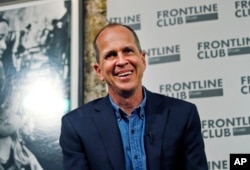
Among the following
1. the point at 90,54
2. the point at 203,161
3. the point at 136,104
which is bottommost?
the point at 203,161

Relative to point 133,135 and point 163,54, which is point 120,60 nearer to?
point 133,135

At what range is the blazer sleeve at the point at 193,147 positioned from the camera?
109 centimetres

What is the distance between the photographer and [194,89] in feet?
5.49

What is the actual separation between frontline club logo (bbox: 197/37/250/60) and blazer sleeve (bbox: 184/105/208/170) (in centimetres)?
59

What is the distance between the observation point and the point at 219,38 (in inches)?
66.4

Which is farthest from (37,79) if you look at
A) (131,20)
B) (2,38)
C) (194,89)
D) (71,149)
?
(71,149)

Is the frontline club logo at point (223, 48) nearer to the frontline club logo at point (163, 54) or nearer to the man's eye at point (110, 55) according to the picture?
the frontline club logo at point (163, 54)

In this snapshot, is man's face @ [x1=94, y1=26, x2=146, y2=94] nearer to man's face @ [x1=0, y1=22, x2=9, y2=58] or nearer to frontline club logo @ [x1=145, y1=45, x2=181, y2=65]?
frontline club logo @ [x1=145, y1=45, x2=181, y2=65]

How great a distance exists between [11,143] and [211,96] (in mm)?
865

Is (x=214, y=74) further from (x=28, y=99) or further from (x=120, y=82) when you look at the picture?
(x=28, y=99)

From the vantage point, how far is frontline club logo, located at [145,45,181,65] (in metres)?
1.72

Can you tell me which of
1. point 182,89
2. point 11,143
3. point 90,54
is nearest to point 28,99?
point 11,143

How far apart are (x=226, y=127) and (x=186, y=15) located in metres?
0.49

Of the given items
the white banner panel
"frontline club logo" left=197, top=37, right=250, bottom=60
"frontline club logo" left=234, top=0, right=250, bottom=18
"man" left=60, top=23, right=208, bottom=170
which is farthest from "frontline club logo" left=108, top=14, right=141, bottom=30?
"man" left=60, top=23, right=208, bottom=170
